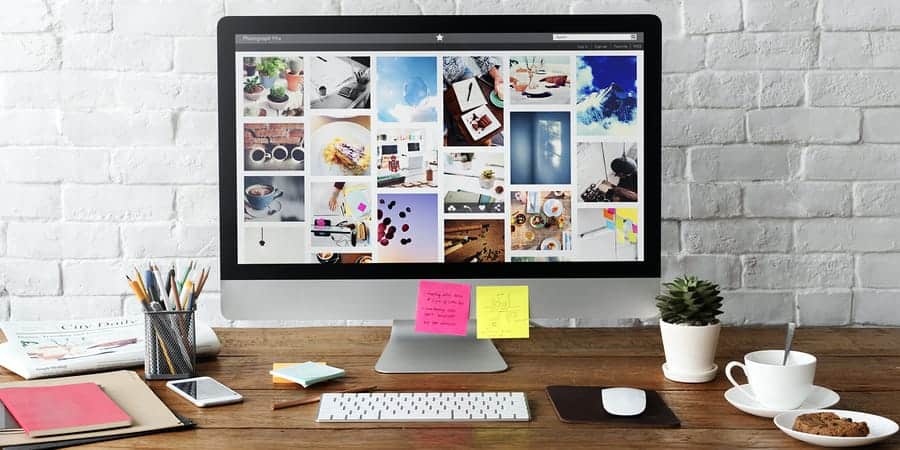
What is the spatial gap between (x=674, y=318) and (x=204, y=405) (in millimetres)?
677

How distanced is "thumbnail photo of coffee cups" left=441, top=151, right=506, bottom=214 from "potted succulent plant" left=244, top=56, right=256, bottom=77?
322mm

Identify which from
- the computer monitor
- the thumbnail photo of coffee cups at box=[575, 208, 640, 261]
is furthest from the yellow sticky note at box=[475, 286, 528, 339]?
the thumbnail photo of coffee cups at box=[575, 208, 640, 261]

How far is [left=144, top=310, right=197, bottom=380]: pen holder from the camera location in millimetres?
1251

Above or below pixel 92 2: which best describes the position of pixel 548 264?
below

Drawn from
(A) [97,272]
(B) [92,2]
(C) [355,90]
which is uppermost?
(B) [92,2]

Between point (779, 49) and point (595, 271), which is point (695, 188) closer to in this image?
point (779, 49)

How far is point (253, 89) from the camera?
1308 mm

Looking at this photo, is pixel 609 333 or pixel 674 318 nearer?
pixel 674 318

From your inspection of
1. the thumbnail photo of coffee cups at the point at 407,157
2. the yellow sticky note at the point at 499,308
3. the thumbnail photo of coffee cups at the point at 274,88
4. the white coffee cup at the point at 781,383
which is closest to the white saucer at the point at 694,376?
the white coffee cup at the point at 781,383

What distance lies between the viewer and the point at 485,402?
111 centimetres

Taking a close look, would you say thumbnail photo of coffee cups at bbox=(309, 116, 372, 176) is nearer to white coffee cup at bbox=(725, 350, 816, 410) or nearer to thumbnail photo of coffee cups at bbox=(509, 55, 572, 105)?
thumbnail photo of coffee cups at bbox=(509, 55, 572, 105)

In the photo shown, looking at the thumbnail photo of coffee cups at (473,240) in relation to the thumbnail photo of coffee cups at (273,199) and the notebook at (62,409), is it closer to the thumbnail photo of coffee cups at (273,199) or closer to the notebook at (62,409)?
the thumbnail photo of coffee cups at (273,199)

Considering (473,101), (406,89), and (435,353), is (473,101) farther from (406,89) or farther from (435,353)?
(435,353)

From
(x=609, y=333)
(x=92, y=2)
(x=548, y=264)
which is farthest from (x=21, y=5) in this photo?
(x=609, y=333)
